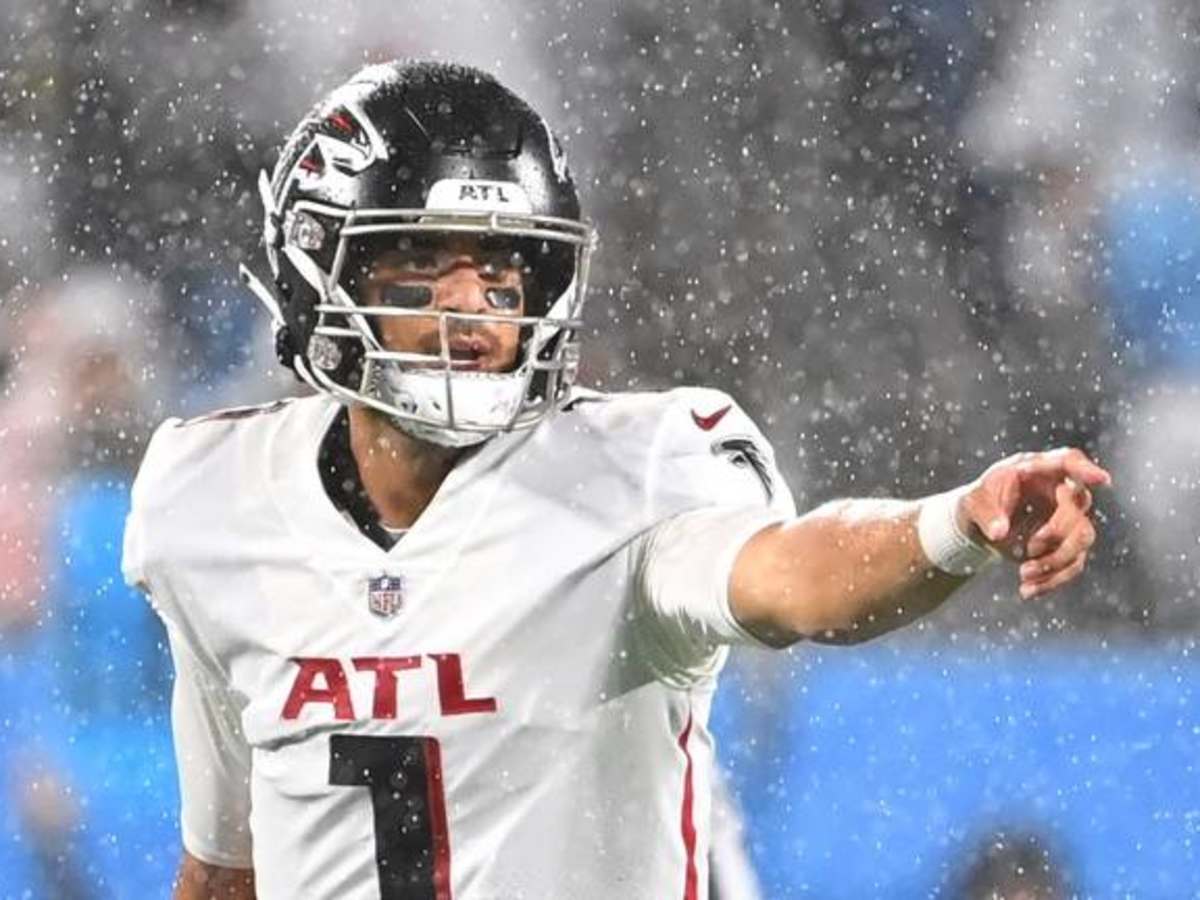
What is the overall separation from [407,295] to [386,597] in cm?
24

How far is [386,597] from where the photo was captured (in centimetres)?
203

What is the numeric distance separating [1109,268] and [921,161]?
34 centimetres

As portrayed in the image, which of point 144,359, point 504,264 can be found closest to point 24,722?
point 144,359

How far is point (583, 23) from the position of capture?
14.5 ft

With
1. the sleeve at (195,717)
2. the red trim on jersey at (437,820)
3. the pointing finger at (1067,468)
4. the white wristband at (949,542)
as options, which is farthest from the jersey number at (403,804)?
the pointing finger at (1067,468)

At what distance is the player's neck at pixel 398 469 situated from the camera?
→ 2.10m

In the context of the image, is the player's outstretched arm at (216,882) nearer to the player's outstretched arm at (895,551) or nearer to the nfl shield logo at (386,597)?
the nfl shield logo at (386,597)

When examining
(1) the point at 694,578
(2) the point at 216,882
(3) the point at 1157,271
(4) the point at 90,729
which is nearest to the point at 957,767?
(3) the point at 1157,271

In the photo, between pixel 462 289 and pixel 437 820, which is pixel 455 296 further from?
pixel 437 820

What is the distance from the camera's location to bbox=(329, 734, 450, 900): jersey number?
1989 millimetres

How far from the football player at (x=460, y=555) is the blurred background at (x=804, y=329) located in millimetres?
1590

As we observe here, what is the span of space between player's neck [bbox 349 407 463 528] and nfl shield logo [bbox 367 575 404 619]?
7 centimetres

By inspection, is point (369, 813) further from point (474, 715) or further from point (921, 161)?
point (921, 161)

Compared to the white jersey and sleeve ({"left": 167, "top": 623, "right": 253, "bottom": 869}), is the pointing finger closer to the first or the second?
the white jersey
